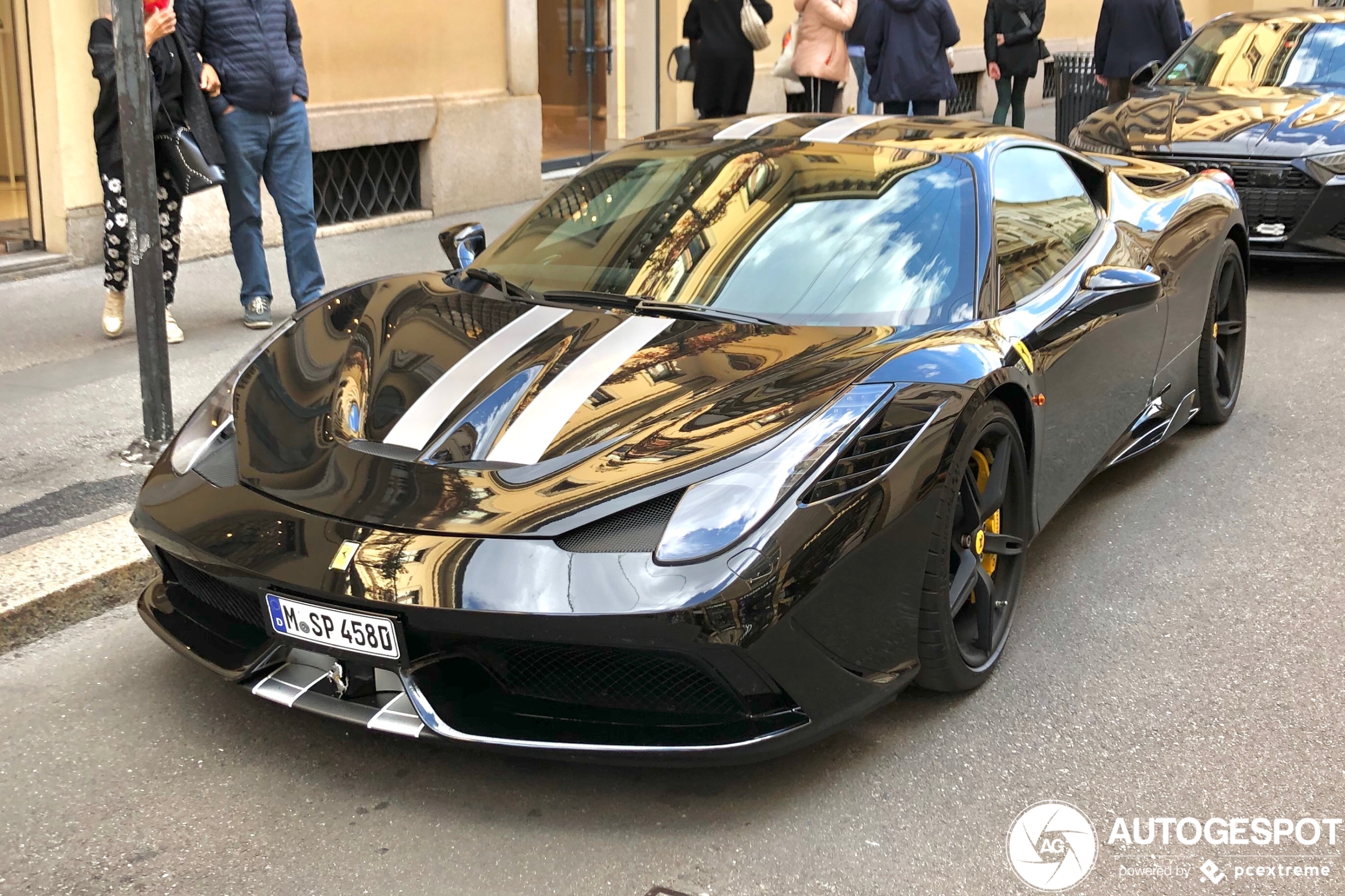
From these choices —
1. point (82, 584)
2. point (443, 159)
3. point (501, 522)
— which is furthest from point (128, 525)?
point (443, 159)

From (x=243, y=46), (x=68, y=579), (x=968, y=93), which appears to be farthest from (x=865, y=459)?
(x=968, y=93)

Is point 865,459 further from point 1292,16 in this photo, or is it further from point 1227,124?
point 1292,16

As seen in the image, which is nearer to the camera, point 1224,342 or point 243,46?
point 1224,342

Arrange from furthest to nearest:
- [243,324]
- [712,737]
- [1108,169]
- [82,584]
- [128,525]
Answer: [243,324], [1108,169], [128,525], [82,584], [712,737]

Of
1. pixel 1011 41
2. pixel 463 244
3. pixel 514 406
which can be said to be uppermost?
pixel 1011 41

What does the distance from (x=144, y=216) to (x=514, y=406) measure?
2367 millimetres

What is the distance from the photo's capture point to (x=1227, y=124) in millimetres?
8906

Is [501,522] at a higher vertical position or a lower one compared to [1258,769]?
higher

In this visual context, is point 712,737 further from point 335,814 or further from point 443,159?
point 443,159

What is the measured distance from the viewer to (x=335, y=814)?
3012mm

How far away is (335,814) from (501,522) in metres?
0.73

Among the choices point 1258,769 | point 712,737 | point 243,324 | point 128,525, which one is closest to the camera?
point 712,737

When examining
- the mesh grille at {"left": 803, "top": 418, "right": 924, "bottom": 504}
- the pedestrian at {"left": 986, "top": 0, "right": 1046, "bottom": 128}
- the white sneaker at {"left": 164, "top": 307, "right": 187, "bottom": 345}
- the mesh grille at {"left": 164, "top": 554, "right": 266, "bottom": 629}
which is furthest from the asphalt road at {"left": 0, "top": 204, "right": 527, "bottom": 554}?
the pedestrian at {"left": 986, "top": 0, "right": 1046, "bottom": 128}

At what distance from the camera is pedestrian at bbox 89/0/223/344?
6.38m
